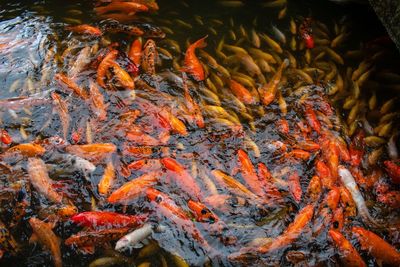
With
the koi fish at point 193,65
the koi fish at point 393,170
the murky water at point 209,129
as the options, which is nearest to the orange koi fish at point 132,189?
the murky water at point 209,129

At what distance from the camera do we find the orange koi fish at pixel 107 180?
4469 millimetres

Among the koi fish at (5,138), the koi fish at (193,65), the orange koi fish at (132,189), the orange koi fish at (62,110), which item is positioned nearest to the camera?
the orange koi fish at (132,189)

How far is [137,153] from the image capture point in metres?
4.84

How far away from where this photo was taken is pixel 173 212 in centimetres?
429

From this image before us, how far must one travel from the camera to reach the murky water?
417cm

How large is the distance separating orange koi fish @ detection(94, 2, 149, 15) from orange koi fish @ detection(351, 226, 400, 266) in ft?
15.4

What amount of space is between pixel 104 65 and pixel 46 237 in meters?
2.63

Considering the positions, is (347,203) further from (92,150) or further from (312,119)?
(92,150)

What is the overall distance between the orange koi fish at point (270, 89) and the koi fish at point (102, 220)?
2.40m

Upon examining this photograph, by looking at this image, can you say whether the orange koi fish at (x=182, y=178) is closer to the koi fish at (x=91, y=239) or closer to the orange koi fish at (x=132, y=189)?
the orange koi fish at (x=132, y=189)

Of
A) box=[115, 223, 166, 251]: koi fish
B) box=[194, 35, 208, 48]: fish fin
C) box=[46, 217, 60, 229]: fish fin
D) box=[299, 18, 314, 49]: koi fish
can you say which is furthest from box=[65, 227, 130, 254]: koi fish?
box=[299, 18, 314, 49]: koi fish

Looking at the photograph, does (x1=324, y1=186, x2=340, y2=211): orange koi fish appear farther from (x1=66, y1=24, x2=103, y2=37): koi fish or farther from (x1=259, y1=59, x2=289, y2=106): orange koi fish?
(x1=66, y1=24, x2=103, y2=37): koi fish

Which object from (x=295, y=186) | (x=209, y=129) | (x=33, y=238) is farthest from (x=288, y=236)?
(x=33, y=238)

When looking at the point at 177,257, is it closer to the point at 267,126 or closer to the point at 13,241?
the point at 13,241
